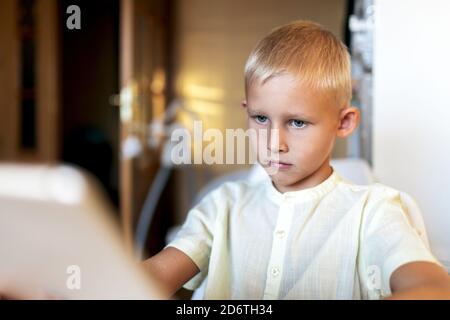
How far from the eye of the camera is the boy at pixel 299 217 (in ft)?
1.70

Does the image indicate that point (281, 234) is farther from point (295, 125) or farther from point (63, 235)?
point (63, 235)

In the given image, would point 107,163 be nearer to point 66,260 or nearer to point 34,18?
point 34,18

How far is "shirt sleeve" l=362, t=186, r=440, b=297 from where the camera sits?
47 cm

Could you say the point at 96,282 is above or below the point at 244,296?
above

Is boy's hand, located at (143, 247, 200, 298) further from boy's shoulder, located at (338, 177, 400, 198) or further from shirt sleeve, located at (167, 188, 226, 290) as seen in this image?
boy's shoulder, located at (338, 177, 400, 198)

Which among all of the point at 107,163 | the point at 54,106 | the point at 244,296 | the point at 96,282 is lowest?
the point at 107,163

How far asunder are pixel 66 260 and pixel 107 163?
3.22m

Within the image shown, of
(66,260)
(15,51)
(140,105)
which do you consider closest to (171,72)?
(140,105)

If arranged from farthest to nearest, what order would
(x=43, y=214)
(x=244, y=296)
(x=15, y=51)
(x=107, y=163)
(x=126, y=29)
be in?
1. (x=107, y=163)
2. (x=15, y=51)
3. (x=126, y=29)
4. (x=244, y=296)
5. (x=43, y=214)

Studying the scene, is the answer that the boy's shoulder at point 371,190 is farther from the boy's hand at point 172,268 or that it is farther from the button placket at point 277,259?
the boy's hand at point 172,268

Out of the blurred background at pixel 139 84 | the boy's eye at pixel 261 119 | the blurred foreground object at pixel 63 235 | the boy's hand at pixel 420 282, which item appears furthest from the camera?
the blurred background at pixel 139 84

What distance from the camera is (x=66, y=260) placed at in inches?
13.5

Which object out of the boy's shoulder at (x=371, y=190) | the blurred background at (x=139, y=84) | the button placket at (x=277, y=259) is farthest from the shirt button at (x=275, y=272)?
the blurred background at (x=139, y=84)
